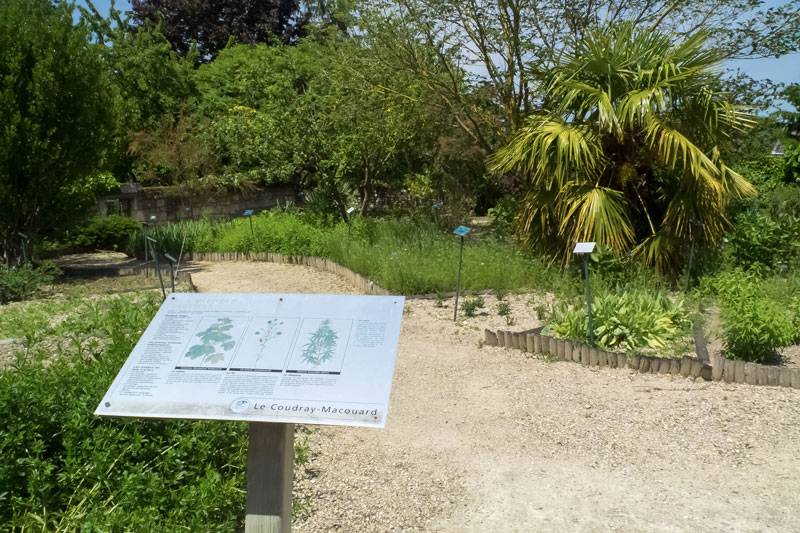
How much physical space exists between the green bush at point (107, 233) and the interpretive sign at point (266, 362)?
44.0 feet

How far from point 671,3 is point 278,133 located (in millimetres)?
7320

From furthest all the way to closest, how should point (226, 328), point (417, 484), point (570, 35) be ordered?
point (570, 35) < point (417, 484) < point (226, 328)

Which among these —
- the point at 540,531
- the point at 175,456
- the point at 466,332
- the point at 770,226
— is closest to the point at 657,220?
the point at 770,226

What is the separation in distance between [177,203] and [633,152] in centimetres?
1196

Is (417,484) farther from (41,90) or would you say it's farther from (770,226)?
(41,90)

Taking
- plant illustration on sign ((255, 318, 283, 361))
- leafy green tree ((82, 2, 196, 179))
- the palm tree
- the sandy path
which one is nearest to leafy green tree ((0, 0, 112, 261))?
leafy green tree ((82, 2, 196, 179))

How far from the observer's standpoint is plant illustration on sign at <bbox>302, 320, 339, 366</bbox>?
8.00 ft

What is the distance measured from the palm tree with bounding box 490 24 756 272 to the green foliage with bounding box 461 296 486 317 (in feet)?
4.54

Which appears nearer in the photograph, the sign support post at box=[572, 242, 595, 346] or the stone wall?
the sign support post at box=[572, 242, 595, 346]

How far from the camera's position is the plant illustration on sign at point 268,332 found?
2.54m

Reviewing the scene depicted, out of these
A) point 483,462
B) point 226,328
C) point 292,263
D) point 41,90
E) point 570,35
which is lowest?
point 292,263

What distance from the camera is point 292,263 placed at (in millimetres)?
13070

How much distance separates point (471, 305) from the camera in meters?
7.71

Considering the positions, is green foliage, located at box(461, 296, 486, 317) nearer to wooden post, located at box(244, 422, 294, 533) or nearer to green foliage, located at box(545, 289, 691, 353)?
green foliage, located at box(545, 289, 691, 353)
